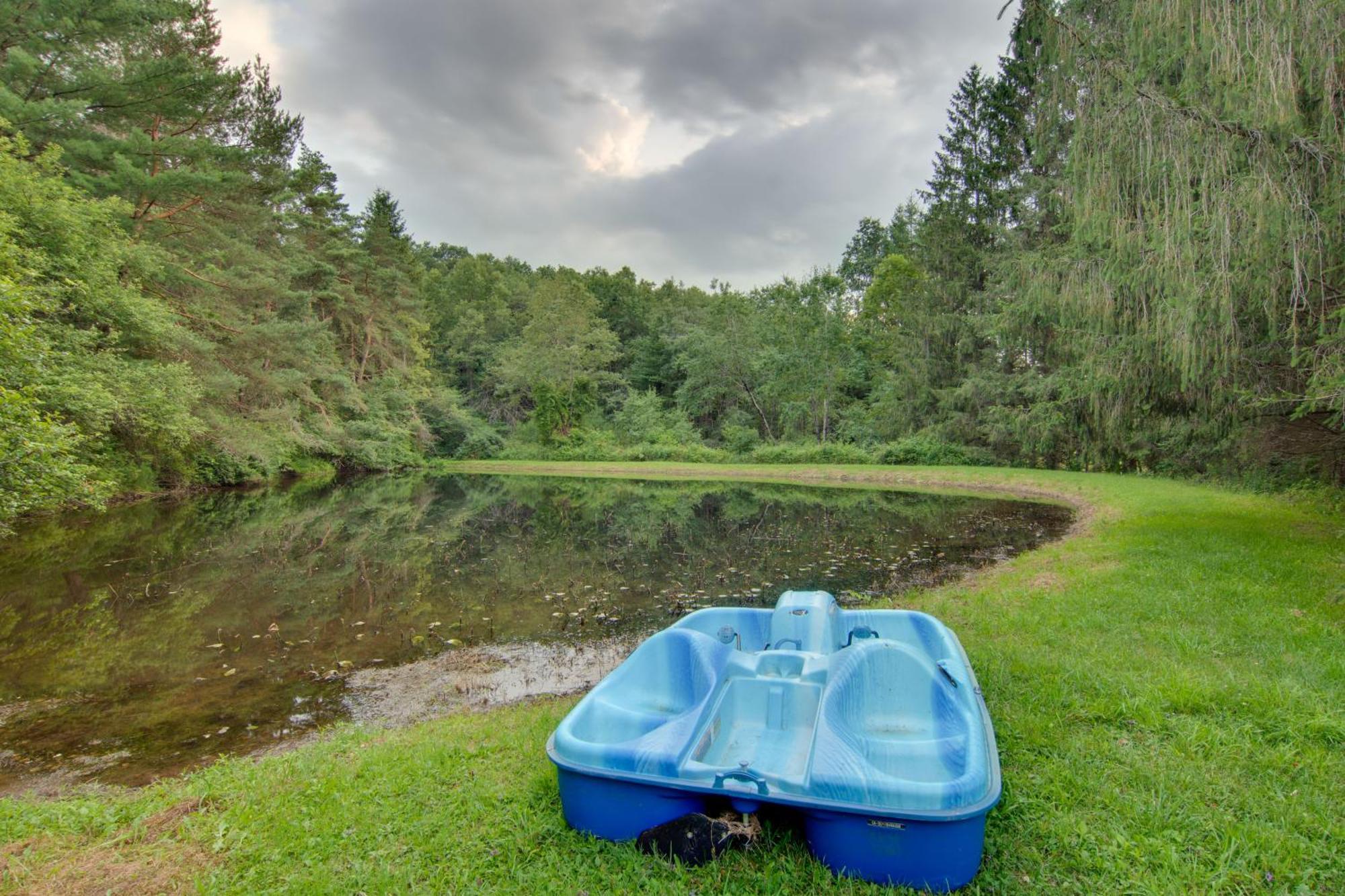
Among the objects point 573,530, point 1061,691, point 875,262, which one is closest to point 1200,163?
point 1061,691

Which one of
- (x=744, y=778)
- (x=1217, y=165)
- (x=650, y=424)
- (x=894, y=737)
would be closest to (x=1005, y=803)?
(x=894, y=737)

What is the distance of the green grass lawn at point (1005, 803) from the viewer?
2.30m

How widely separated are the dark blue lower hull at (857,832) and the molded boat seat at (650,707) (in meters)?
0.10

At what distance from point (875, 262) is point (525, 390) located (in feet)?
89.9

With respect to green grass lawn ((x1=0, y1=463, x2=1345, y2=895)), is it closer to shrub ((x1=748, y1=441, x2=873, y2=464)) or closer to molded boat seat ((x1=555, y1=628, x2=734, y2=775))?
molded boat seat ((x1=555, y1=628, x2=734, y2=775))

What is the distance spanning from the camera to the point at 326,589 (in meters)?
8.59

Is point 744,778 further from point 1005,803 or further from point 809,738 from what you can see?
point 1005,803

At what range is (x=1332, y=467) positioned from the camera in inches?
363

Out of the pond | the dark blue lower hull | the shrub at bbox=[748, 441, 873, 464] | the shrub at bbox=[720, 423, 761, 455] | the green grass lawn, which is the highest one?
the shrub at bbox=[720, 423, 761, 455]

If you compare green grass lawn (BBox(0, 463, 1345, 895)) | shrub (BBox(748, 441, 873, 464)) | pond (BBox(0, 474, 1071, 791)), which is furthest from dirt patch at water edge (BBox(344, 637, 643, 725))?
shrub (BBox(748, 441, 873, 464))

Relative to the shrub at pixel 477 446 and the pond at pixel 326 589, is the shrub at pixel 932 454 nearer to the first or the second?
the pond at pixel 326 589

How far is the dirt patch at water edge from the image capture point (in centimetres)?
489

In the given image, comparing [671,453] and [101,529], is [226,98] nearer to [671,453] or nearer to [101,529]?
[101,529]

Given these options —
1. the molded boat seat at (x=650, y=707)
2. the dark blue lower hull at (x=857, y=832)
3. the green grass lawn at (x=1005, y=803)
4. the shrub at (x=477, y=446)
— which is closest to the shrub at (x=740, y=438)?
the shrub at (x=477, y=446)
